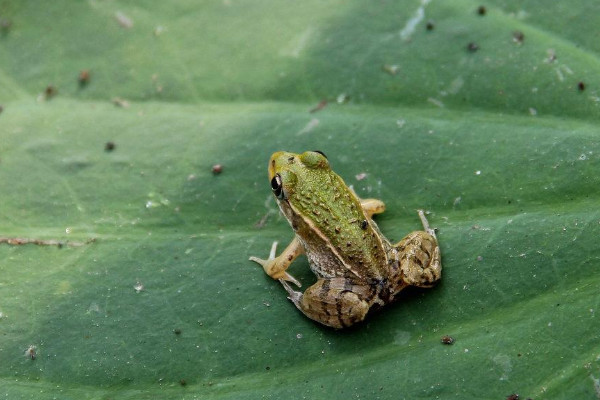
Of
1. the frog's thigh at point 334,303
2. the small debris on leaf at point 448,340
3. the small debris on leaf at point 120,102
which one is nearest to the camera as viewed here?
the small debris on leaf at point 448,340

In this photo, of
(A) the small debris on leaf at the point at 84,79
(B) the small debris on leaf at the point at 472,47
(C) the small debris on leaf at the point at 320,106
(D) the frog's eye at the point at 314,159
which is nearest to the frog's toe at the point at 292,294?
(D) the frog's eye at the point at 314,159

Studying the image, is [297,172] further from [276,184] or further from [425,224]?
[425,224]

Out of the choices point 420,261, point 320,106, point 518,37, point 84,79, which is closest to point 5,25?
point 84,79

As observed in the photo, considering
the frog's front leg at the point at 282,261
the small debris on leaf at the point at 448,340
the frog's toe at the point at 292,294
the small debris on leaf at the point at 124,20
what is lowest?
the frog's toe at the point at 292,294

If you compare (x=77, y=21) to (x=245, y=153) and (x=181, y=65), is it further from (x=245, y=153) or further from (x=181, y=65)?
(x=245, y=153)

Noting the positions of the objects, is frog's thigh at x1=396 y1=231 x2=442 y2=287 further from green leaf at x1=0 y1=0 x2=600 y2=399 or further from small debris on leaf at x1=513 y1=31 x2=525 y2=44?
small debris on leaf at x1=513 y1=31 x2=525 y2=44

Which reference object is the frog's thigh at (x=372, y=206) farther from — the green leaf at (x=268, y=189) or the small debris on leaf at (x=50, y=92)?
the small debris on leaf at (x=50, y=92)
